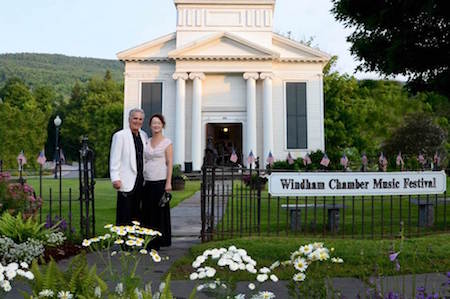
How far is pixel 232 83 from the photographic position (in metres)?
38.4

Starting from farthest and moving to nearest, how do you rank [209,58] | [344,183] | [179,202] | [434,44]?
[209,58]
[179,202]
[434,44]
[344,183]

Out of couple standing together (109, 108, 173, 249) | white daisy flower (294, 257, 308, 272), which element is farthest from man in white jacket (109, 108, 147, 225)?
white daisy flower (294, 257, 308, 272)

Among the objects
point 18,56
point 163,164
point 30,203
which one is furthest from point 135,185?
point 18,56

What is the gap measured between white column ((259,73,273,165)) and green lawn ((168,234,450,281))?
2979 centimetres

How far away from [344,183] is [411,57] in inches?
237

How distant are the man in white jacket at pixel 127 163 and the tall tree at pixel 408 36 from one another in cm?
706

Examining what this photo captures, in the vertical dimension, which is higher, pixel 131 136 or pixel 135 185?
pixel 131 136

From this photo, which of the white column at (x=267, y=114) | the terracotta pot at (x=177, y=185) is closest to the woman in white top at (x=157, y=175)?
the terracotta pot at (x=177, y=185)

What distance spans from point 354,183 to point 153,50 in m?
32.7

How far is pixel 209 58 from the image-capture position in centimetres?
3697

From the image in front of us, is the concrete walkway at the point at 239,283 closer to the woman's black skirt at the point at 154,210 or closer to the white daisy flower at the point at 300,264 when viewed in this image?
the woman's black skirt at the point at 154,210

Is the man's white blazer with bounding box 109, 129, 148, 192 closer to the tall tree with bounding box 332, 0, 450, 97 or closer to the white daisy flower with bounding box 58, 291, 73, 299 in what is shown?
the white daisy flower with bounding box 58, 291, 73, 299

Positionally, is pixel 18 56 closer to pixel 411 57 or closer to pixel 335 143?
pixel 335 143

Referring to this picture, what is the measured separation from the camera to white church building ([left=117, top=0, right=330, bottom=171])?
37188 mm
